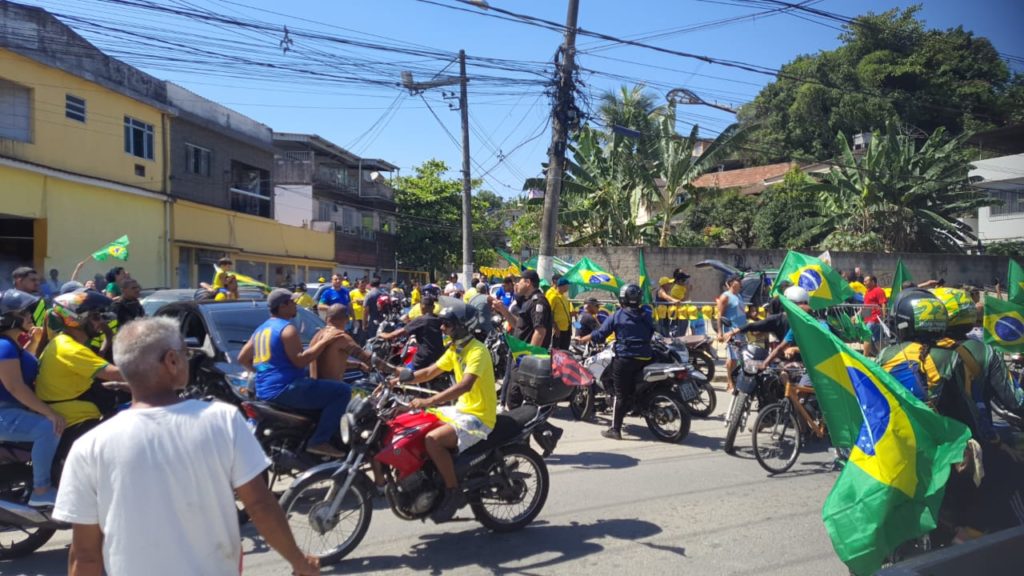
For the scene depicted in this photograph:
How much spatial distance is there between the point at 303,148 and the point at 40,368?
3292cm

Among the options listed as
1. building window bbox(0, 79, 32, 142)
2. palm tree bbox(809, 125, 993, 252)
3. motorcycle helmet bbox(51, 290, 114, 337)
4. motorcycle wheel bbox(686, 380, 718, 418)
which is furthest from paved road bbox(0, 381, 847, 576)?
palm tree bbox(809, 125, 993, 252)

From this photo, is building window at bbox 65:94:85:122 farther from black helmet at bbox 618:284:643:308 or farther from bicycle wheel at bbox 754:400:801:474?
bicycle wheel at bbox 754:400:801:474

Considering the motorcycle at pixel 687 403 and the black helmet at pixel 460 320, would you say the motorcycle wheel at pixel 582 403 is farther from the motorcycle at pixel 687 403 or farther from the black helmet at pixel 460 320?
the black helmet at pixel 460 320

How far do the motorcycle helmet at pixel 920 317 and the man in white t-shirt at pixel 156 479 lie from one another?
12.2 feet

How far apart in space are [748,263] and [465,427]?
20265mm

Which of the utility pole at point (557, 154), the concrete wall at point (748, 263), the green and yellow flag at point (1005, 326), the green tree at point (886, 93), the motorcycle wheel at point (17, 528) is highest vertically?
the green tree at point (886, 93)

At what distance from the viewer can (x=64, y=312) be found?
5.10 metres

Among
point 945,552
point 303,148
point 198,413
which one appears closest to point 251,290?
point 198,413

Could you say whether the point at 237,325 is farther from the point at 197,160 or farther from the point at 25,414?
the point at 197,160

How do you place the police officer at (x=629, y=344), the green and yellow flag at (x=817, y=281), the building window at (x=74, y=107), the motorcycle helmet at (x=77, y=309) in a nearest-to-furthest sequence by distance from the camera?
the motorcycle helmet at (x=77, y=309)
the police officer at (x=629, y=344)
the green and yellow flag at (x=817, y=281)
the building window at (x=74, y=107)

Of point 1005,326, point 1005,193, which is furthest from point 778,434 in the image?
point 1005,193

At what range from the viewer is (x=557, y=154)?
14523 mm

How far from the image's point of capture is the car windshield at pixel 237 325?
7.69 m

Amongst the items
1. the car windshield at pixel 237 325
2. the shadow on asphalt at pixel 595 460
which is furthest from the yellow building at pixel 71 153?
the shadow on asphalt at pixel 595 460
